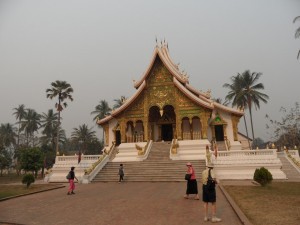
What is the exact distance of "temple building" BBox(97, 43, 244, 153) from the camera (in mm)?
25594

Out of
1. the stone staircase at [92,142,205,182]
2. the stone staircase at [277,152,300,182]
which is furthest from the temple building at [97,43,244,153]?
the stone staircase at [277,152,300,182]

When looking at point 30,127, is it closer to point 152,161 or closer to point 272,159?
point 152,161

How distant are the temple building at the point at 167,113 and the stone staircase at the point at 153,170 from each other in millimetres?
5267

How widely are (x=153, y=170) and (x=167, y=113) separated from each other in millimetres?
10798

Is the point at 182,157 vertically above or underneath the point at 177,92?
underneath

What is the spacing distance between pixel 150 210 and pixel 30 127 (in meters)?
63.2

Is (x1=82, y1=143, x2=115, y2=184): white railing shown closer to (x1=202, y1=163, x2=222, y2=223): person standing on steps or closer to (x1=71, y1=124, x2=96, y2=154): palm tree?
(x1=202, y1=163, x2=222, y2=223): person standing on steps

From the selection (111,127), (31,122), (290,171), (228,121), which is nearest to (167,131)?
(111,127)

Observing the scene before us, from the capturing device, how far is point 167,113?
28.6 meters

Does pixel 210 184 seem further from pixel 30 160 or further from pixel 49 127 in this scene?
pixel 49 127

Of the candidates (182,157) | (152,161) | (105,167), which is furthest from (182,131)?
(105,167)

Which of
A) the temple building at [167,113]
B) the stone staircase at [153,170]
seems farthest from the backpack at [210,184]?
the temple building at [167,113]

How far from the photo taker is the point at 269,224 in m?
6.06

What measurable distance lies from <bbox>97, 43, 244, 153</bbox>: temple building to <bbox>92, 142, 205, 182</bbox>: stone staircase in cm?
527
